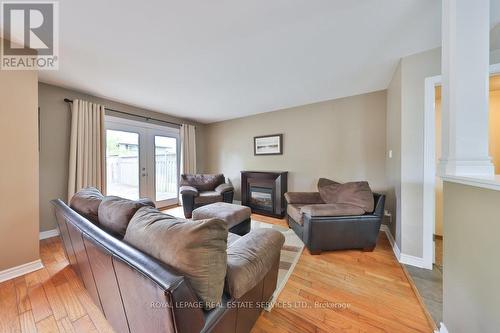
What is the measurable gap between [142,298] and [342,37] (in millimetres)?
2406

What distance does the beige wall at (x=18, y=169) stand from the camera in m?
1.70

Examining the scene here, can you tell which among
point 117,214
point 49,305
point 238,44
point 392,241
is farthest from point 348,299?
point 238,44

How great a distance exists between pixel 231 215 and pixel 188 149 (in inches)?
117

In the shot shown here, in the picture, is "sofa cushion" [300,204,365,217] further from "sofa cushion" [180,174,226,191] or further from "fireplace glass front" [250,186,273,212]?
"sofa cushion" [180,174,226,191]

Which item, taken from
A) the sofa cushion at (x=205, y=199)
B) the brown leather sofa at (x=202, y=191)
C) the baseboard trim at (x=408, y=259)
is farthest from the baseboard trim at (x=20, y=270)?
the baseboard trim at (x=408, y=259)

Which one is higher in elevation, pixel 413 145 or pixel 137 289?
pixel 413 145

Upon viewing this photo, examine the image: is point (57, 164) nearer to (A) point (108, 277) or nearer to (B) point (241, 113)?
(A) point (108, 277)

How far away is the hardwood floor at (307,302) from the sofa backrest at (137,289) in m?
0.54

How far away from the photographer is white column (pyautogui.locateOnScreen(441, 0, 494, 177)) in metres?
0.99

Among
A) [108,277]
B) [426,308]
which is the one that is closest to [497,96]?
[426,308]

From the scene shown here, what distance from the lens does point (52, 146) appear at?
2721 millimetres

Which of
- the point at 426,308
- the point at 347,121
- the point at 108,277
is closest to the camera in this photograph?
the point at 108,277

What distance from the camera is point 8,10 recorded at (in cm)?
141

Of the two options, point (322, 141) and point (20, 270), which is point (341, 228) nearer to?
point (322, 141)
